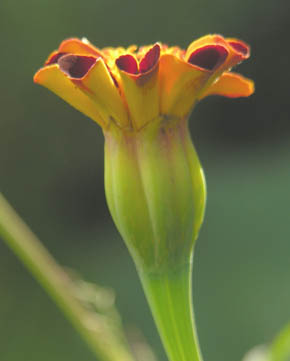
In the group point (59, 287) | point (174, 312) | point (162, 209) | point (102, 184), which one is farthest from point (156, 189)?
point (102, 184)

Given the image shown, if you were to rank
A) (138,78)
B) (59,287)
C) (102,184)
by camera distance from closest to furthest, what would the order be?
1. (138,78)
2. (59,287)
3. (102,184)

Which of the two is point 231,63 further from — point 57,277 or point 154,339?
point 154,339

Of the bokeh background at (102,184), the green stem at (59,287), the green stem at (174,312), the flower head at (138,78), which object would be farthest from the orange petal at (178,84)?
the bokeh background at (102,184)

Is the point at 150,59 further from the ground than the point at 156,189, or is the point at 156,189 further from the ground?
the point at 150,59

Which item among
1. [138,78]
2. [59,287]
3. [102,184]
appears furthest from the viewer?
[102,184]

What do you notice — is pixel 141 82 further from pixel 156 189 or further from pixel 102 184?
pixel 102 184

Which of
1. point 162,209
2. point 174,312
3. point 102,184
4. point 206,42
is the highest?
point 206,42

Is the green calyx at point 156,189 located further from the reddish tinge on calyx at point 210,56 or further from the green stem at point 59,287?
the green stem at point 59,287

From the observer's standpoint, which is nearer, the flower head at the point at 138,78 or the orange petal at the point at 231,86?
the flower head at the point at 138,78
